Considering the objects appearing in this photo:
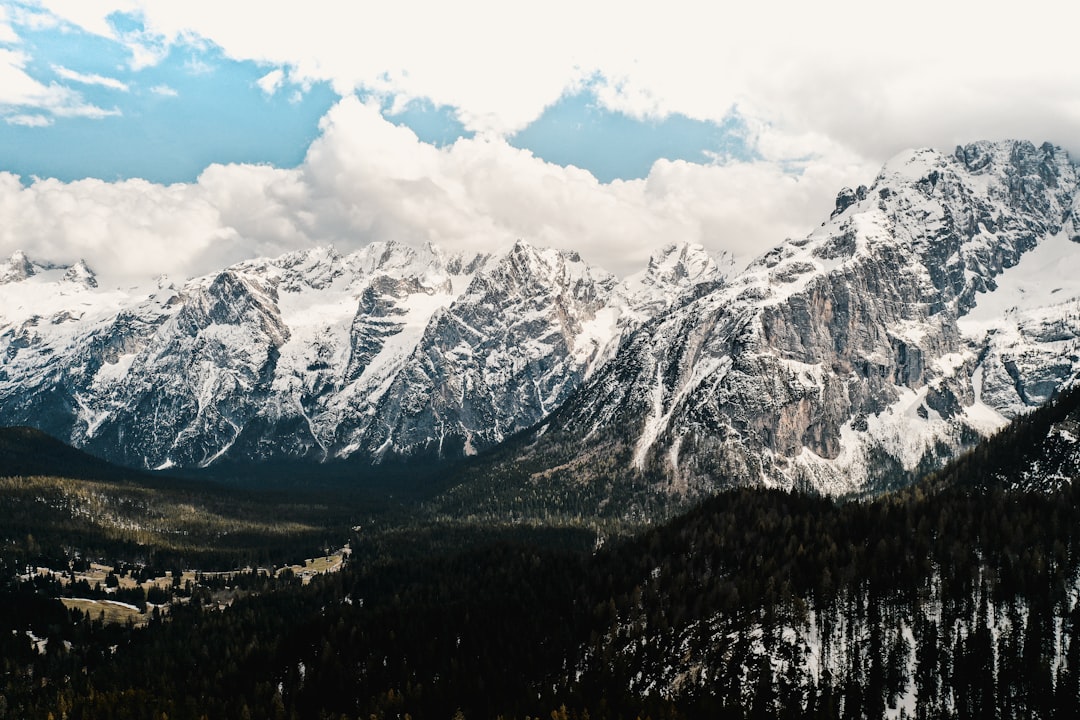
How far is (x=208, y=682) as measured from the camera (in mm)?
194250

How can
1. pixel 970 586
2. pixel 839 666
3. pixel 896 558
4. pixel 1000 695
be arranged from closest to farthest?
pixel 1000 695 < pixel 839 666 < pixel 970 586 < pixel 896 558

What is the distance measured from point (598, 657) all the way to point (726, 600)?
26.6m

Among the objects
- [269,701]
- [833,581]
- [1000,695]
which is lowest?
[269,701]

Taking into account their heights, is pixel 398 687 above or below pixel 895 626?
below

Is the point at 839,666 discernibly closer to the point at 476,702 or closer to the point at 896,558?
the point at 896,558

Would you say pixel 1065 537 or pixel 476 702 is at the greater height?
pixel 1065 537

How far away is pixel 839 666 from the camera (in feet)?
548

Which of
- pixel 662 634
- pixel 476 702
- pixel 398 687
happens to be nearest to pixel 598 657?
pixel 662 634

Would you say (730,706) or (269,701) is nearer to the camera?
(730,706)

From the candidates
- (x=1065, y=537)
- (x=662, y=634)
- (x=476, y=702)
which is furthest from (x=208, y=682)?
(x=1065, y=537)

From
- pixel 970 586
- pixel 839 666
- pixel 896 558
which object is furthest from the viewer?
pixel 896 558

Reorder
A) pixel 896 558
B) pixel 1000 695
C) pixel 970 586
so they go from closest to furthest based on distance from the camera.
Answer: pixel 1000 695 → pixel 970 586 → pixel 896 558

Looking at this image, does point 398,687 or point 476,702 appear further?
point 398,687

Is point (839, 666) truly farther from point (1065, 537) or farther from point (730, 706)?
point (1065, 537)
